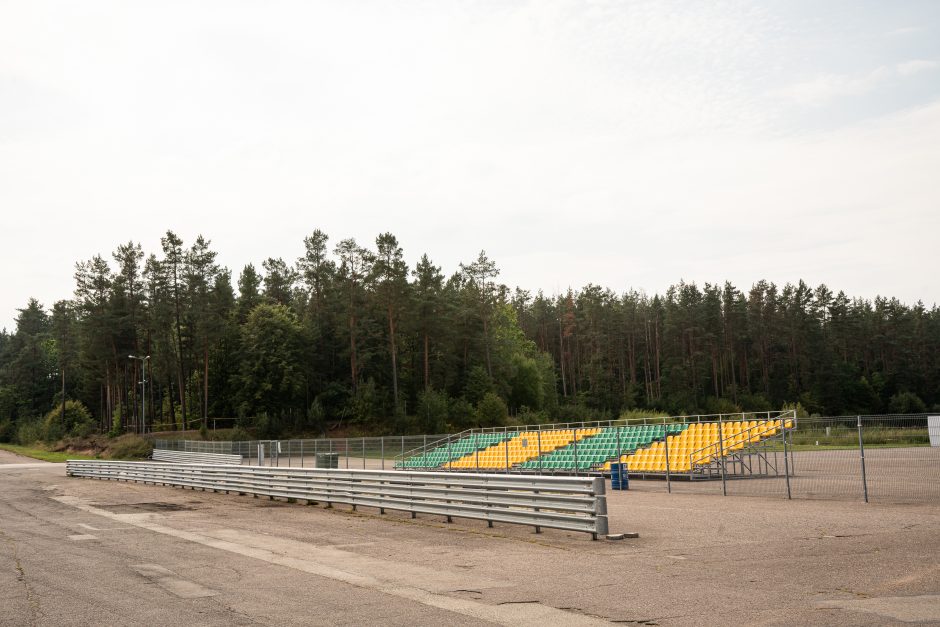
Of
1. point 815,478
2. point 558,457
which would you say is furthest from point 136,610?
point 558,457

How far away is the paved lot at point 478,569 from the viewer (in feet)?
25.9

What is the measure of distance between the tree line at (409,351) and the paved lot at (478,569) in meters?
57.1

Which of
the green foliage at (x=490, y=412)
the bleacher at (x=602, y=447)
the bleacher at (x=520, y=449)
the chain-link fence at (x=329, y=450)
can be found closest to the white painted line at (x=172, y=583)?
the bleacher at (x=602, y=447)

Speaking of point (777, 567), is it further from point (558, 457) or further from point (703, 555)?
point (558, 457)

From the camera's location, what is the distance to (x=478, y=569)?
10.7 m

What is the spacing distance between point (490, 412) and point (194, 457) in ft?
117

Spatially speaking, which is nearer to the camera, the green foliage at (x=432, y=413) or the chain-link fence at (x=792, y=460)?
the chain-link fence at (x=792, y=460)

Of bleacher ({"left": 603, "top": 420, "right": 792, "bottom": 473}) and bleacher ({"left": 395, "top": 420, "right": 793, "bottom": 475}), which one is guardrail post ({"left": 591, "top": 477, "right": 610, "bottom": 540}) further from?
bleacher ({"left": 603, "top": 420, "right": 792, "bottom": 473})

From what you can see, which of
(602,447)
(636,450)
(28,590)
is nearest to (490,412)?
(602,447)

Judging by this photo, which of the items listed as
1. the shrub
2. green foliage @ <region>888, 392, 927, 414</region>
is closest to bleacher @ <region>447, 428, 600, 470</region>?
the shrub

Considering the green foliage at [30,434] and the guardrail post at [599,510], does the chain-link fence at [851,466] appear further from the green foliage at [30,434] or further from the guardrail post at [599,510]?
the green foliage at [30,434]

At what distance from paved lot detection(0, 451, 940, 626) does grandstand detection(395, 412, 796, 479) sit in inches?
324

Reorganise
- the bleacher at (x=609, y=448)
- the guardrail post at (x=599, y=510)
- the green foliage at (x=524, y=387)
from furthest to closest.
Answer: the green foliage at (x=524, y=387) → the bleacher at (x=609, y=448) → the guardrail post at (x=599, y=510)

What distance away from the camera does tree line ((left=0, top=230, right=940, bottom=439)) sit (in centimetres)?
8056
